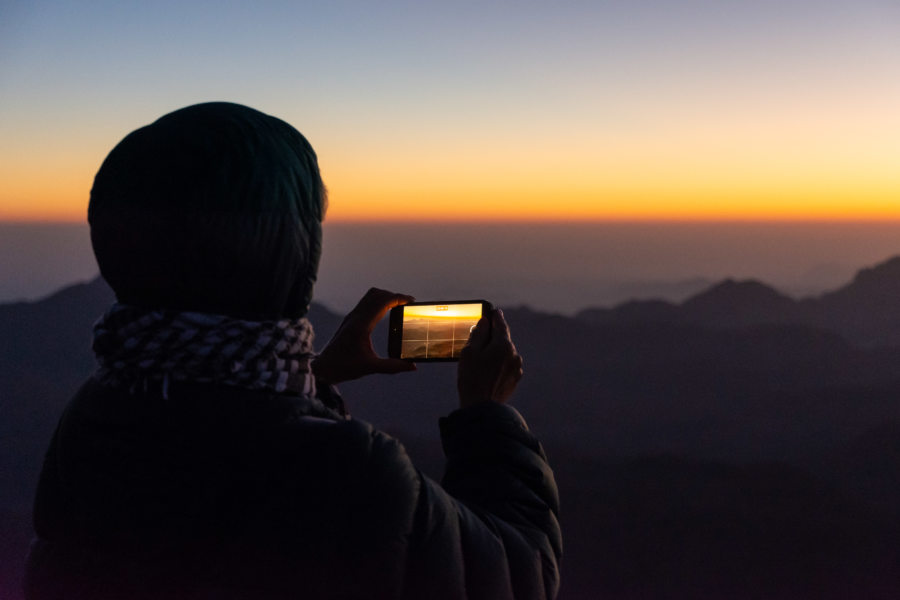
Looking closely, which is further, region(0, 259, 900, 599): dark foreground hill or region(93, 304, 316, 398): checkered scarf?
region(0, 259, 900, 599): dark foreground hill

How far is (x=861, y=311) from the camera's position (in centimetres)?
1566

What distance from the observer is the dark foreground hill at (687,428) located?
689 cm

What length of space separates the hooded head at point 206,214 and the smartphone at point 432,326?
2.14ft

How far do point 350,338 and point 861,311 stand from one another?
16.2 m

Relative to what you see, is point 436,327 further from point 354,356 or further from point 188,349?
point 188,349

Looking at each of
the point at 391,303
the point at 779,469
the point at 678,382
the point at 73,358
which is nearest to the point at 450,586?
the point at 391,303

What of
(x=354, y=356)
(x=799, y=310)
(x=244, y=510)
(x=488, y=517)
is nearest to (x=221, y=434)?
(x=244, y=510)

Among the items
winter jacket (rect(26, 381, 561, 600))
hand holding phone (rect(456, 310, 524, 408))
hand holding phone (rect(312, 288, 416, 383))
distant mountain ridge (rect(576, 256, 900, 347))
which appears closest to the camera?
winter jacket (rect(26, 381, 561, 600))

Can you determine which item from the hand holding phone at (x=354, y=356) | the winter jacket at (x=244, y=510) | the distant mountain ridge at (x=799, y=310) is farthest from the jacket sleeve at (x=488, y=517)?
the distant mountain ridge at (x=799, y=310)

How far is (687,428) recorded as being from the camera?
1091 centimetres

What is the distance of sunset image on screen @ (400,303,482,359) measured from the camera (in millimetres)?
1639

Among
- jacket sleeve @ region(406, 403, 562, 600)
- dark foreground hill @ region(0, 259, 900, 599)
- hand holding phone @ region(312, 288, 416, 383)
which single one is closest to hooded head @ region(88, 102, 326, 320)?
jacket sleeve @ region(406, 403, 562, 600)

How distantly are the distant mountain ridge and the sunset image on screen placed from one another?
14.8 meters

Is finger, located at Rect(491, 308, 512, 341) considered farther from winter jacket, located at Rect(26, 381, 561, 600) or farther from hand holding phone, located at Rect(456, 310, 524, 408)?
winter jacket, located at Rect(26, 381, 561, 600)
